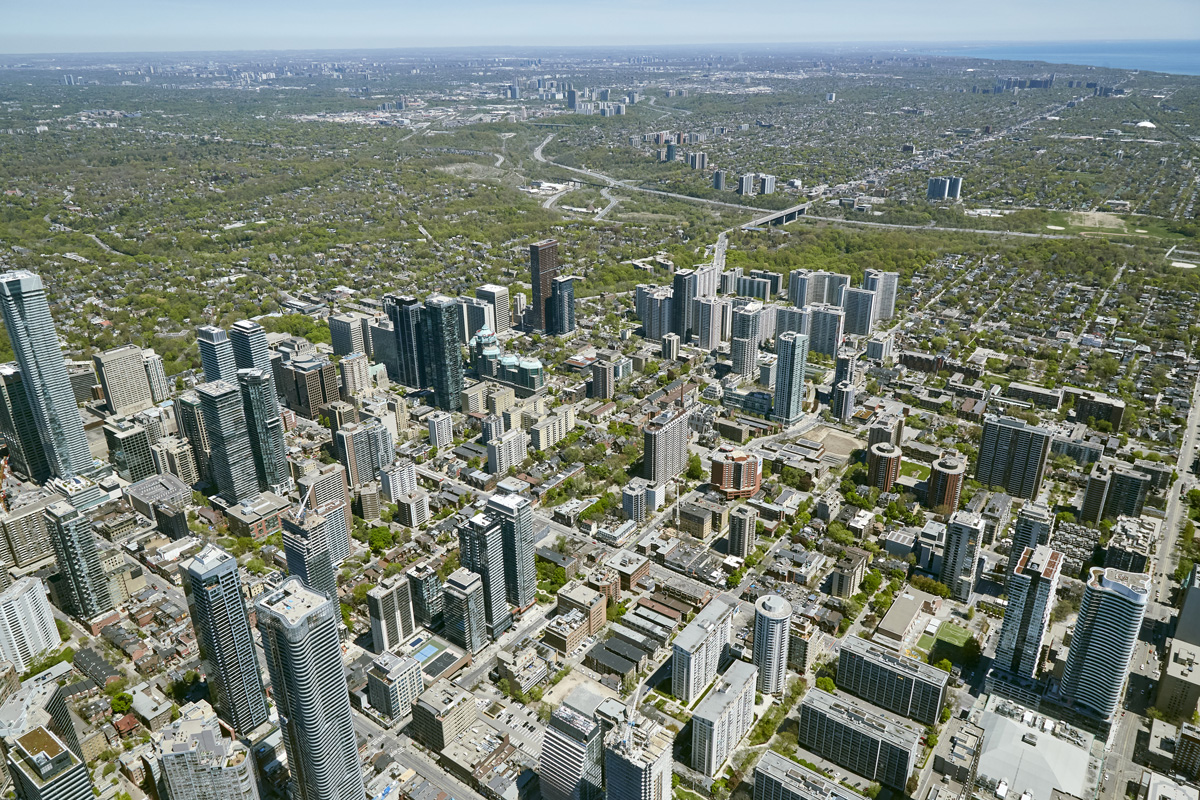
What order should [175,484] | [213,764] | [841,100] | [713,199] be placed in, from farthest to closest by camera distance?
[841,100]
[713,199]
[175,484]
[213,764]

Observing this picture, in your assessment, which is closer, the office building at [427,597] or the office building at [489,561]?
the office building at [489,561]

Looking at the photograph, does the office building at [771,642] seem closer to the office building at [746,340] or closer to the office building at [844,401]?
the office building at [844,401]

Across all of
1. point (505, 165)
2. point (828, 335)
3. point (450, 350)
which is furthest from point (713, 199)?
point (450, 350)

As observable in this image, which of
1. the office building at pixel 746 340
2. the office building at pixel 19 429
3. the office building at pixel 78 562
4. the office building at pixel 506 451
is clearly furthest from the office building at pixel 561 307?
the office building at pixel 78 562

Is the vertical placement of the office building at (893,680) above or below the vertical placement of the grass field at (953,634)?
above

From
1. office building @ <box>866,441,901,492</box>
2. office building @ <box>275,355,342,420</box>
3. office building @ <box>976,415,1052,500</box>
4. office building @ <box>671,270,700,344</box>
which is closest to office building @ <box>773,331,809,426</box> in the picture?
office building @ <box>866,441,901,492</box>

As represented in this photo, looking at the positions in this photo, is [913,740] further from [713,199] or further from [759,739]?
[713,199]

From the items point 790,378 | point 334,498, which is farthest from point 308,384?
point 790,378
